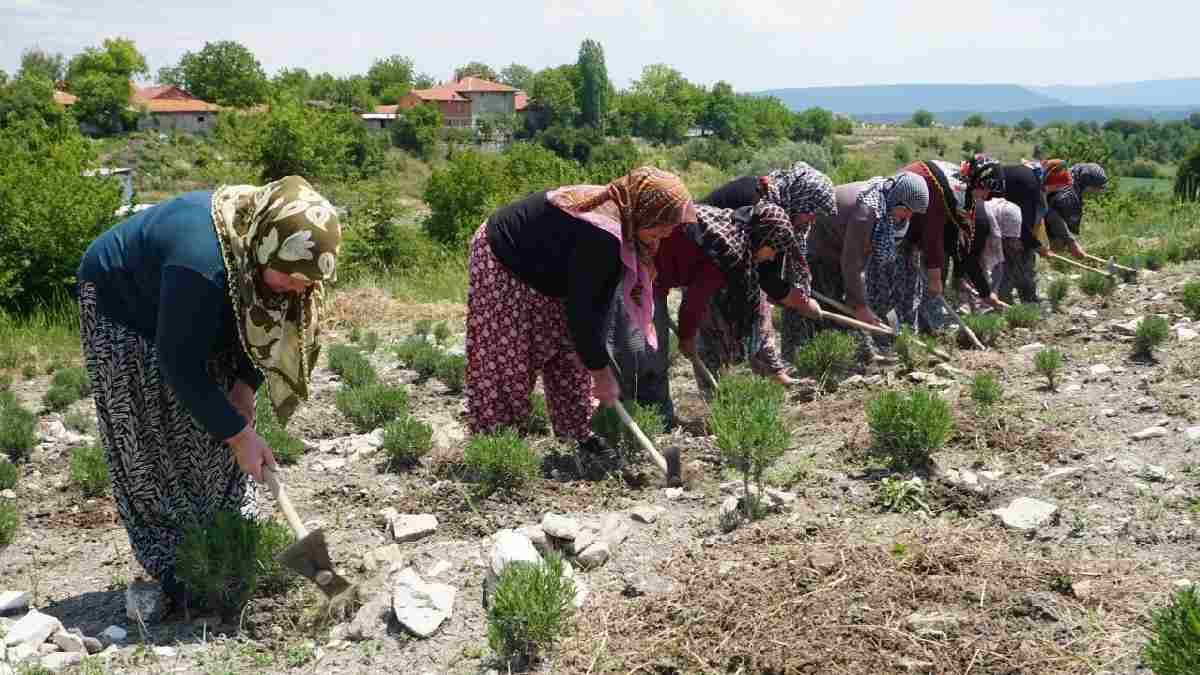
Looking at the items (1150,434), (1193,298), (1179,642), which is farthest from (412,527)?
(1193,298)

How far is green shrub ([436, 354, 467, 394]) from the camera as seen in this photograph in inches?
258

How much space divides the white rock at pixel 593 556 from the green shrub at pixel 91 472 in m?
2.51

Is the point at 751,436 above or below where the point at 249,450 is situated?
below

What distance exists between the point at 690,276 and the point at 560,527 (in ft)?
6.28

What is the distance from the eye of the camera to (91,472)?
4566mm

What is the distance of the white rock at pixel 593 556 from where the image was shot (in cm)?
349

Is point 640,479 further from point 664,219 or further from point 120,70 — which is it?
point 120,70

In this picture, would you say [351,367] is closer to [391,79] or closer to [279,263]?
[279,263]

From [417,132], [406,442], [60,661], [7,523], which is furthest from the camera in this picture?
[417,132]

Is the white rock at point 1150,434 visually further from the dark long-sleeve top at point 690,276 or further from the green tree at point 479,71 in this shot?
the green tree at point 479,71

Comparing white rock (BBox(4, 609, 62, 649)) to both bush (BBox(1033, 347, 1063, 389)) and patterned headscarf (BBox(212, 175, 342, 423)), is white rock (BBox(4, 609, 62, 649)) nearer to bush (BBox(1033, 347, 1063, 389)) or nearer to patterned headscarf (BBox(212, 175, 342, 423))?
patterned headscarf (BBox(212, 175, 342, 423))

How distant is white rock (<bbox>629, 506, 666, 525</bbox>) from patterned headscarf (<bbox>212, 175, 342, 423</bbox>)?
1.46 meters

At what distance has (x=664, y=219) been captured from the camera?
395 centimetres

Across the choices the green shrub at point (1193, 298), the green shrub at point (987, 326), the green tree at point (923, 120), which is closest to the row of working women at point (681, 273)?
the green shrub at point (987, 326)
